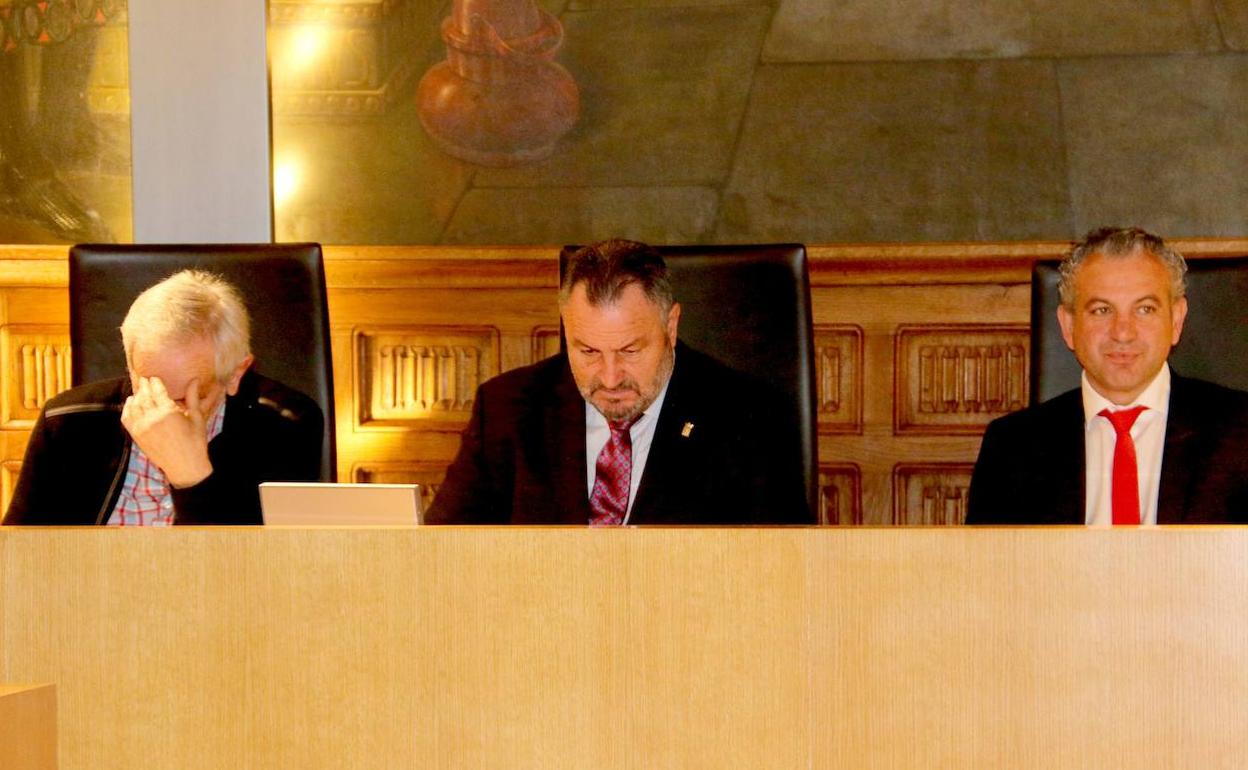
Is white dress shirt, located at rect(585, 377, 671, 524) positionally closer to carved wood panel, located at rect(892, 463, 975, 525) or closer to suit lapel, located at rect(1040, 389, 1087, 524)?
suit lapel, located at rect(1040, 389, 1087, 524)

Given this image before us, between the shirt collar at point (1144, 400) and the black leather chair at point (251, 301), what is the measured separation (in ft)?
3.92

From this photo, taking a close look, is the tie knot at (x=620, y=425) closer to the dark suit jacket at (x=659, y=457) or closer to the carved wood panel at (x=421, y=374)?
the dark suit jacket at (x=659, y=457)

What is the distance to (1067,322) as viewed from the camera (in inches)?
82.7

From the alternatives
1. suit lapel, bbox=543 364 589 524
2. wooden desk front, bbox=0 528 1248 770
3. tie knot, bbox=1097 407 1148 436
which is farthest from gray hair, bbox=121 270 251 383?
tie knot, bbox=1097 407 1148 436

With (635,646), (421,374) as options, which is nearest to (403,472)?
(421,374)

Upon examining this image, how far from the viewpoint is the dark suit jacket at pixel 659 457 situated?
2088 millimetres

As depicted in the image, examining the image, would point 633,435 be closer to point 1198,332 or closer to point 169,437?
point 169,437

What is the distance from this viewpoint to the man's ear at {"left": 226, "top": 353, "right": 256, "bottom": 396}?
2199mm

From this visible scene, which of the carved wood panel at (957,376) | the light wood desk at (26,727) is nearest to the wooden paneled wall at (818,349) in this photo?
the carved wood panel at (957,376)

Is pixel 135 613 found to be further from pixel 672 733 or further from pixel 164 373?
pixel 164 373

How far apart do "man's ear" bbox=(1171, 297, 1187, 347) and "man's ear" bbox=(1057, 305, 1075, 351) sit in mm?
143

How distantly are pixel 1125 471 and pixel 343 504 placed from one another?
1197 mm

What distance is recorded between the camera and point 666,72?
2.78 metres

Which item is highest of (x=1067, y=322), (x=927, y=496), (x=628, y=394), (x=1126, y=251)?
(x=1126, y=251)
